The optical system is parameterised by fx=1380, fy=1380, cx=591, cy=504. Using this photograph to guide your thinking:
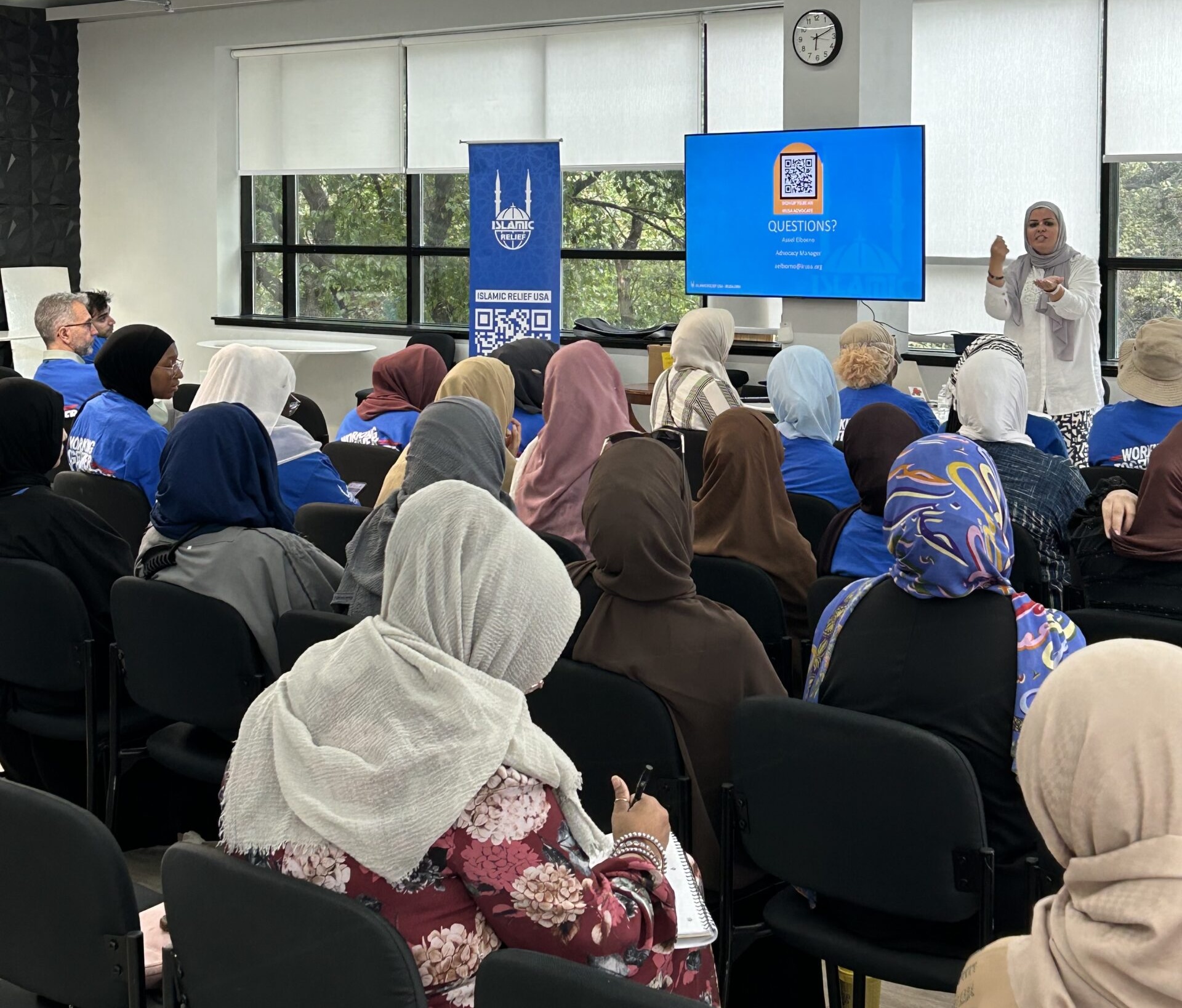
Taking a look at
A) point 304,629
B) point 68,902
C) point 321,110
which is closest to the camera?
point 68,902

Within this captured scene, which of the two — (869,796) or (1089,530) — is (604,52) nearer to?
(1089,530)

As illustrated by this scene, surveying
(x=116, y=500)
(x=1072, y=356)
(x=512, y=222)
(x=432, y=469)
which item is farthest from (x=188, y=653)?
(x=512, y=222)

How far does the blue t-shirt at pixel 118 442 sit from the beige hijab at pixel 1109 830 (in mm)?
3966

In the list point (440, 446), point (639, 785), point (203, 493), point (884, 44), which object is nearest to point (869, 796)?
point (639, 785)

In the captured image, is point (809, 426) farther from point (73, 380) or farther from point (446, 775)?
point (73, 380)

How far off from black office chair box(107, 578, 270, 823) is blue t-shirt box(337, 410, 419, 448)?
2291 mm

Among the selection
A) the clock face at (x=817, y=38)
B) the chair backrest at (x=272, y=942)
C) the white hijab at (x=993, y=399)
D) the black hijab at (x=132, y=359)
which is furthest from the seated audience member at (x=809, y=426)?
the clock face at (x=817, y=38)

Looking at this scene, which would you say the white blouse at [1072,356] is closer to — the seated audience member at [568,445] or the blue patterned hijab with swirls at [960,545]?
the seated audience member at [568,445]

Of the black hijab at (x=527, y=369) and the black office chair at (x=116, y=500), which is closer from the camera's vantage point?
the black office chair at (x=116, y=500)

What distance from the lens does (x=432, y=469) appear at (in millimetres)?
3205

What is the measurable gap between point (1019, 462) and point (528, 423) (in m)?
2.18

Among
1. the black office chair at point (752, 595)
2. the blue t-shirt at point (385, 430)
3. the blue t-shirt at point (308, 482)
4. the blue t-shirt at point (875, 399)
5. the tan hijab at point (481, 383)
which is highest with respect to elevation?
the tan hijab at point (481, 383)

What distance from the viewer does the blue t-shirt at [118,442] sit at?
15.8 feet

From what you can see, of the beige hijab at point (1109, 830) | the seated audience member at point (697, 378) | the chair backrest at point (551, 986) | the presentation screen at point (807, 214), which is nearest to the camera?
the beige hijab at point (1109, 830)
